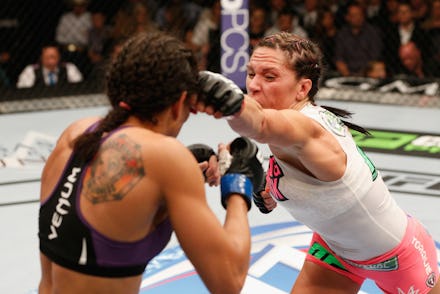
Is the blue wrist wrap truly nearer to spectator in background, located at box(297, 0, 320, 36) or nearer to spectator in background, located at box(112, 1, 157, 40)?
spectator in background, located at box(112, 1, 157, 40)

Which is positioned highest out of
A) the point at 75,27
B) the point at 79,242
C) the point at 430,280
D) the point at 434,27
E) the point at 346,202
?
the point at 79,242

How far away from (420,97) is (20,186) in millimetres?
3579

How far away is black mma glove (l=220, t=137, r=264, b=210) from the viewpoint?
1.62m

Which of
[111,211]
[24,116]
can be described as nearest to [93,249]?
[111,211]

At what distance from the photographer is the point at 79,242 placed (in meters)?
1.46

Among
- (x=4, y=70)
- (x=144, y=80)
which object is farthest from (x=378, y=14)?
(x=144, y=80)

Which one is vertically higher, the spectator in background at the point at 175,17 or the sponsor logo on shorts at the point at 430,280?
the sponsor logo on shorts at the point at 430,280

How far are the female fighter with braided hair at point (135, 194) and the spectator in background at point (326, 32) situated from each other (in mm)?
5386

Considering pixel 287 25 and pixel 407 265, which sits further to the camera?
pixel 287 25

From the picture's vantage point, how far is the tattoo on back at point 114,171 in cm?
144

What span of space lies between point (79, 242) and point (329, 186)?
0.71 meters

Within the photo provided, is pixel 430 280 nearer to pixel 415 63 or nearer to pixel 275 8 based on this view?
pixel 415 63

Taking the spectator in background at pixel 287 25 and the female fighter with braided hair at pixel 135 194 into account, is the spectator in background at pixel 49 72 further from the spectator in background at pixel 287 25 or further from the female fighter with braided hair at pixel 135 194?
the female fighter with braided hair at pixel 135 194

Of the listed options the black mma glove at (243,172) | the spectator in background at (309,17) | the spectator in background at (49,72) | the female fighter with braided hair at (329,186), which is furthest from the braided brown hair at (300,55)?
the spectator in background at (309,17)
